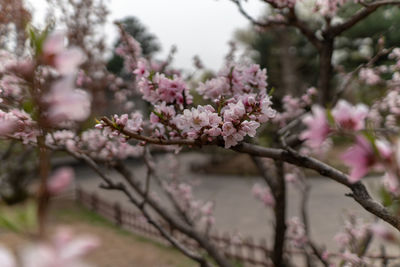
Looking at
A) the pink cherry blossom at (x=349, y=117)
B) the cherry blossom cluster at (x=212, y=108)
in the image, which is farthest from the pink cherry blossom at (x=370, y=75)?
the pink cherry blossom at (x=349, y=117)

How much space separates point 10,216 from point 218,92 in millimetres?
1559

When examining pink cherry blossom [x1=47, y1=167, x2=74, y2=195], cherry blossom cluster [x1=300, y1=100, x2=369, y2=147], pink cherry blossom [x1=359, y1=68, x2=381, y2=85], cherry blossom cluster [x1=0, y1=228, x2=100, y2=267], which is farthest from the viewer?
pink cherry blossom [x1=359, y1=68, x2=381, y2=85]

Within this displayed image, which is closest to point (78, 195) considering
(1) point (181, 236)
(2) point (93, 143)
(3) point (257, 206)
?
(1) point (181, 236)

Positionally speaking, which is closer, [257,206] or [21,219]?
[21,219]

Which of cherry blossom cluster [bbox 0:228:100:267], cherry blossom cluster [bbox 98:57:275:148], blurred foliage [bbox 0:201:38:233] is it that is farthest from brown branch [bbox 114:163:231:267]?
cherry blossom cluster [bbox 0:228:100:267]

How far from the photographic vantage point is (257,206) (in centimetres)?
984

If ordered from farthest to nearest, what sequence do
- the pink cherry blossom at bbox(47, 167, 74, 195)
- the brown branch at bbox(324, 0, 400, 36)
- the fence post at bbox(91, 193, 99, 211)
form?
the fence post at bbox(91, 193, 99, 211) → the brown branch at bbox(324, 0, 400, 36) → the pink cherry blossom at bbox(47, 167, 74, 195)

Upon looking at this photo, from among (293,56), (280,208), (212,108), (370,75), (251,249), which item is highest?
(293,56)

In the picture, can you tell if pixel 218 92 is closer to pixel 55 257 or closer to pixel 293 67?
pixel 55 257

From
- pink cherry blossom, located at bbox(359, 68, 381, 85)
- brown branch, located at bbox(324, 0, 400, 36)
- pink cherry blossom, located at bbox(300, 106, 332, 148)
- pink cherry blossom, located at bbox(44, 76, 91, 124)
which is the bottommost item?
pink cherry blossom, located at bbox(300, 106, 332, 148)

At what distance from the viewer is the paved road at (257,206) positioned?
25.2 ft

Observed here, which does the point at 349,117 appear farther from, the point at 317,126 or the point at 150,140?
the point at 150,140

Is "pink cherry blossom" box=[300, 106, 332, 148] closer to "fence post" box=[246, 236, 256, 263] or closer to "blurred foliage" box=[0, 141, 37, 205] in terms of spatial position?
"fence post" box=[246, 236, 256, 263]

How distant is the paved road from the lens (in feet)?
25.2
